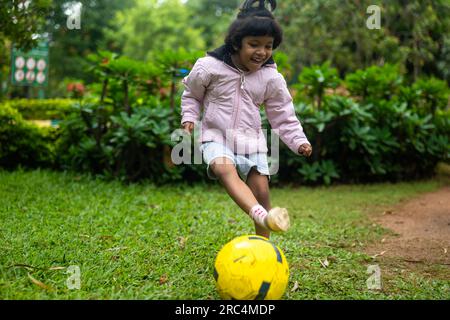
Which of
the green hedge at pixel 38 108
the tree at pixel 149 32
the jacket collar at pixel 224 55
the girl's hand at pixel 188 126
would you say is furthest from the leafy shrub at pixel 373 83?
the tree at pixel 149 32

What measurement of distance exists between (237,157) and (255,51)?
25.2 inches

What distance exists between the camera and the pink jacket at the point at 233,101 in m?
3.14

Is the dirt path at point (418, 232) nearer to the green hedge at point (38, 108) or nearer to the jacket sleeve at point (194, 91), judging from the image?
the jacket sleeve at point (194, 91)

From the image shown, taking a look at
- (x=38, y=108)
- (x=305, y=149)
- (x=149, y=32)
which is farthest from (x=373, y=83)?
(x=149, y=32)

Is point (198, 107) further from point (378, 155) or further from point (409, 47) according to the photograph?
point (409, 47)

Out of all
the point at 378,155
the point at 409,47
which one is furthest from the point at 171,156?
the point at 409,47

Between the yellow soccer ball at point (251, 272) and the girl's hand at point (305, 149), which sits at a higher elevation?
the girl's hand at point (305, 149)

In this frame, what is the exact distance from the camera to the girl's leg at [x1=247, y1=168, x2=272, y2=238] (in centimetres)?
315

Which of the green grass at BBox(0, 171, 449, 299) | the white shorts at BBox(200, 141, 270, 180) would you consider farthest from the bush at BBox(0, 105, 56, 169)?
the white shorts at BBox(200, 141, 270, 180)

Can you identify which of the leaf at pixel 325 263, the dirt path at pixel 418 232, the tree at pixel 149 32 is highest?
A: the tree at pixel 149 32

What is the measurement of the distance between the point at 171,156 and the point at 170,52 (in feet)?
4.09

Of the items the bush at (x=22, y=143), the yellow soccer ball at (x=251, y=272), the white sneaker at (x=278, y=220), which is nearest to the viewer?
the yellow soccer ball at (x=251, y=272)

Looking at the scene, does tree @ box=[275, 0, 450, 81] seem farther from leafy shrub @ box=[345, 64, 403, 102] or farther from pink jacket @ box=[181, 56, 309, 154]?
pink jacket @ box=[181, 56, 309, 154]

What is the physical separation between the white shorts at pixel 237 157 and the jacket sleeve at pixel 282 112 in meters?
0.21
